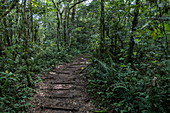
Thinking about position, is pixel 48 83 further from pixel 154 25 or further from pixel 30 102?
pixel 154 25

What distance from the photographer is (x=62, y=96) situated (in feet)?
17.3

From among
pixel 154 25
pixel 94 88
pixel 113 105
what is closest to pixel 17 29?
pixel 94 88

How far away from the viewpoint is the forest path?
174 inches

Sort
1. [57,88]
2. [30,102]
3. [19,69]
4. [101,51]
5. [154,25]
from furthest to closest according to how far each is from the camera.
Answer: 1. [101,51]
2. [19,69]
3. [57,88]
4. [30,102]
5. [154,25]

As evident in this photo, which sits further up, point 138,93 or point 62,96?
point 138,93

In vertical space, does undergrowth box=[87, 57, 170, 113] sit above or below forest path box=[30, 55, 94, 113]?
above

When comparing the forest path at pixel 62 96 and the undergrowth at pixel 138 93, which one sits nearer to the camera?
the undergrowth at pixel 138 93

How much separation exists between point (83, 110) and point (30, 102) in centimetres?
214

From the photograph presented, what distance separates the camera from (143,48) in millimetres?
6344

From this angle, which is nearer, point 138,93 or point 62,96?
point 138,93

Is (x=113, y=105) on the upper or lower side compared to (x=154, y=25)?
lower

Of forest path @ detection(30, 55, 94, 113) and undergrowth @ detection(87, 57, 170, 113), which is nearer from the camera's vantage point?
undergrowth @ detection(87, 57, 170, 113)

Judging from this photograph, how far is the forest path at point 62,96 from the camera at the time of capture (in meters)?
4.42

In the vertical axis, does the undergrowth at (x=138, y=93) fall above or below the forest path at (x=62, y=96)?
above
